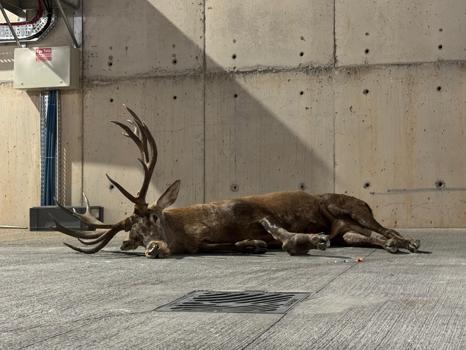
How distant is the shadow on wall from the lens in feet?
35.4

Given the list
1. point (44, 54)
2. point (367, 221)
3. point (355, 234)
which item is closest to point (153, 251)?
point (355, 234)

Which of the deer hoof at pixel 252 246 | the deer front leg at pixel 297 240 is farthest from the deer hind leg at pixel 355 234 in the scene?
the deer hoof at pixel 252 246

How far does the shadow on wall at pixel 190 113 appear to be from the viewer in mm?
10805

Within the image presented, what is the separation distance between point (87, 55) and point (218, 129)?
2524 mm

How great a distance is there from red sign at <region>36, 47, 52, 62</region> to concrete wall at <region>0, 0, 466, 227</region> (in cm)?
55

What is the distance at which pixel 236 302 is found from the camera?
3852mm

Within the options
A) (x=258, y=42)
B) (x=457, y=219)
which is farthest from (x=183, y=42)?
(x=457, y=219)

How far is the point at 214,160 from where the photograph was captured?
1108 cm

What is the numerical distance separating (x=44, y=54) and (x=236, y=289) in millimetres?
8417

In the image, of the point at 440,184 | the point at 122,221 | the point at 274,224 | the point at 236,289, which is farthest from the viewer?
the point at 440,184

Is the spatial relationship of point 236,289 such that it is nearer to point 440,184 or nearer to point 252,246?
point 252,246

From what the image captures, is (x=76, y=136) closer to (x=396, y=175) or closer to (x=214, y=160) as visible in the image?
(x=214, y=160)

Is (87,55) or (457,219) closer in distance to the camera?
(457,219)

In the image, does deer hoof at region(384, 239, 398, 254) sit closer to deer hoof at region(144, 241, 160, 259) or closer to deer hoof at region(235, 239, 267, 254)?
deer hoof at region(235, 239, 267, 254)
